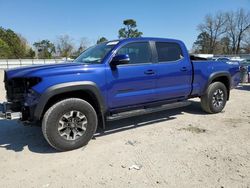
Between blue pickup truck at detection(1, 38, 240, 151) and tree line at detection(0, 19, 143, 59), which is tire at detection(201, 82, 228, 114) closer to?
blue pickup truck at detection(1, 38, 240, 151)

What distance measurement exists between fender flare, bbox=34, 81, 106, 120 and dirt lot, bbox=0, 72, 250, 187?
79 centimetres

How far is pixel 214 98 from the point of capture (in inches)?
270

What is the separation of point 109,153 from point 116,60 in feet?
Result: 5.40

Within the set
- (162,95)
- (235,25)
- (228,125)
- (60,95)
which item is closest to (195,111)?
(228,125)

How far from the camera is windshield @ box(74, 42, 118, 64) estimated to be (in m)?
5.12

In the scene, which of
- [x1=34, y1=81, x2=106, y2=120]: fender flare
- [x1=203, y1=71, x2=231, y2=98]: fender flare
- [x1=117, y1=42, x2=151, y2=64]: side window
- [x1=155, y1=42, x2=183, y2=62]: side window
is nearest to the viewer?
[x1=34, y1=81, x2=106, y2=120]: fender flare

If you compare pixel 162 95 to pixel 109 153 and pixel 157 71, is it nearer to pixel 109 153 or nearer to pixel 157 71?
pixel 157 71

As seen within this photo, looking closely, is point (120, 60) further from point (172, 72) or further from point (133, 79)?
point (172, 72)

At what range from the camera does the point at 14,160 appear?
4.16 m

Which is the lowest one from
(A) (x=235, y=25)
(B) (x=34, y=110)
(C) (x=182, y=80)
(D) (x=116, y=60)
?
(B) (x=34, y=110)

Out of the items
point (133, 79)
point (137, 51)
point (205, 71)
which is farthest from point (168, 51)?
point (133, 79)

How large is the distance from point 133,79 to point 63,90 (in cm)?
141

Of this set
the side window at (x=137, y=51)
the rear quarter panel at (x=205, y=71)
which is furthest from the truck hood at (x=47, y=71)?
the rear quarter panel at (x=205, y=71)

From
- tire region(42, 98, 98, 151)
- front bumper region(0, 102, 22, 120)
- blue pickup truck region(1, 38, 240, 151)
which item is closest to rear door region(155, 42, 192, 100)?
blue pickup truck region(1, 38, 240, 151)
